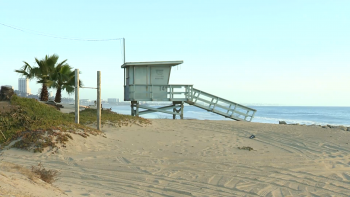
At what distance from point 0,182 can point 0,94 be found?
41.7ft

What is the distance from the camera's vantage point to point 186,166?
756cm

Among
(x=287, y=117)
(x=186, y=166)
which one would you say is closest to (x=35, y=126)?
(x=186, y=166)

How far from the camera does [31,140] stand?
27.2 feet

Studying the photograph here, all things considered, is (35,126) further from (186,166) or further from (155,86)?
(155,86)

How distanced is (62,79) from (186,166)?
18.2 m

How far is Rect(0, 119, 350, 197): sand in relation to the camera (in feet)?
18.7

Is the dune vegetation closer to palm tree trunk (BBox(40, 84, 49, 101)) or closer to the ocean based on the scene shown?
palm tree trunk (BBox(40, 84, 49, 101))

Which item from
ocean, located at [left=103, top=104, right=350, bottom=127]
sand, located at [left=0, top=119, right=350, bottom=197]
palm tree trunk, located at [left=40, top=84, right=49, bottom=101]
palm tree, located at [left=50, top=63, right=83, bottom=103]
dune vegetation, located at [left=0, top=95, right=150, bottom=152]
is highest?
palm tree, located at [left=50, top=63, right=83, bottom=103]

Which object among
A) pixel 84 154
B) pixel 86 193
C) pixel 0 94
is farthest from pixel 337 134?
pixel 0 94

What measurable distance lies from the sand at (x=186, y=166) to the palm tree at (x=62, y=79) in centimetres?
1257

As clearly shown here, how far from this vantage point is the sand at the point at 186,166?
5715 mm

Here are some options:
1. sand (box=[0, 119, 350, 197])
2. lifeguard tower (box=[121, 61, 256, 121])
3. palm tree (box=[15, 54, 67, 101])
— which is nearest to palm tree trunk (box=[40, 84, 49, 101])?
palm tree (box=[15, 54, 67, 101])

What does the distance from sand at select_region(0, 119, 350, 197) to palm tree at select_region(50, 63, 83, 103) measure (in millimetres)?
12573

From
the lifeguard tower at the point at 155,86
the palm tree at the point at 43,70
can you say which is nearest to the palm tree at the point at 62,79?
the palm tree at the point at 43,70
